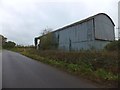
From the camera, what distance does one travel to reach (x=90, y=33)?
3080cm

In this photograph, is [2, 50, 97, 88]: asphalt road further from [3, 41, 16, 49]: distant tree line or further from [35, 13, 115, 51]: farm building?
[3, 41, 16, 49]: distant tree line

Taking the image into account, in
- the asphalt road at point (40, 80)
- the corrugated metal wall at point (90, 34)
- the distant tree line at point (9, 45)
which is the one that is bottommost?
the asphalt road at point (40, 80)

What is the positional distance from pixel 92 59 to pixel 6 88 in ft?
26.7

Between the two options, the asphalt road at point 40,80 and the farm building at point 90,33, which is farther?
the farm building at point 90,33

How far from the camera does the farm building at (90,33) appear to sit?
30503mm

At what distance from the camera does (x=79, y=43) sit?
3334 centimetres

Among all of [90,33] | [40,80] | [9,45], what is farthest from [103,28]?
[9,45]

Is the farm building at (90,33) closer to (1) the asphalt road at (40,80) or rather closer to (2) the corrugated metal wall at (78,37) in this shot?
(2) the corrugated metal wall at (78,37)

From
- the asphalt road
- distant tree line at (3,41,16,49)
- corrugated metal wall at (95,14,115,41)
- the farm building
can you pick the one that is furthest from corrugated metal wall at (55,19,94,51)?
distant tree line at (3,41,16,49)

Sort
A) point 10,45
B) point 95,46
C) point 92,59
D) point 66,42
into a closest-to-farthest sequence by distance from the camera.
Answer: point 92,59, point 95,46, point 66,42, point 10,45

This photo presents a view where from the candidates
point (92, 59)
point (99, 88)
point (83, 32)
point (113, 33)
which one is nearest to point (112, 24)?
point (113, 33)

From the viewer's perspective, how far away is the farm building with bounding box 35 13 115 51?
3050cm

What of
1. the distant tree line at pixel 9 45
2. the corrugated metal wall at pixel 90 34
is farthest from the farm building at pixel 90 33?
the distant tree line at pixel 9 45

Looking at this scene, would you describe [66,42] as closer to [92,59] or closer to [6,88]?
[92,59]
